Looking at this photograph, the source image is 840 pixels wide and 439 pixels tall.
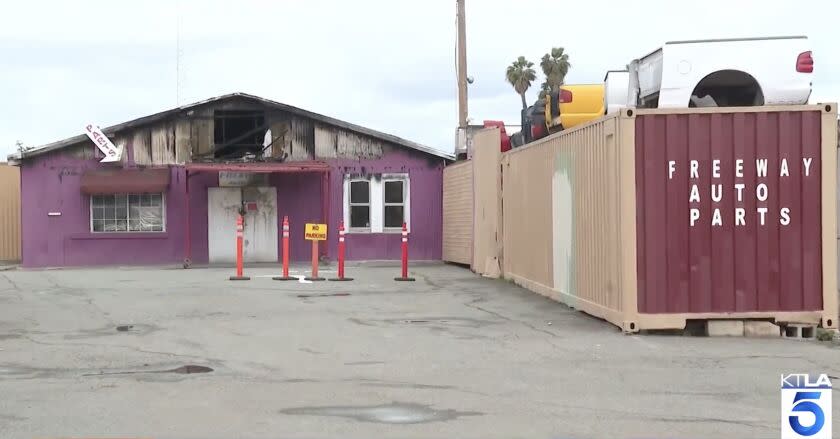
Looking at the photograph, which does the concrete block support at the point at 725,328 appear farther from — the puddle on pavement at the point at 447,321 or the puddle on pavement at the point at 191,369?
the puddle on pavement at the point at 191,369

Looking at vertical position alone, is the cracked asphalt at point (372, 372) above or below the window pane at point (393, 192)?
below

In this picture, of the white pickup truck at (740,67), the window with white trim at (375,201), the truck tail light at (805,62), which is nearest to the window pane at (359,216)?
the window with white trim at (375,201)

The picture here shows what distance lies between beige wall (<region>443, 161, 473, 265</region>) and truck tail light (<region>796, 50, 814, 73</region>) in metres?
10.8

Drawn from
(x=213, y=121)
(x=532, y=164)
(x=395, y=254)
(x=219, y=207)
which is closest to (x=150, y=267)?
(x=219, y=207)

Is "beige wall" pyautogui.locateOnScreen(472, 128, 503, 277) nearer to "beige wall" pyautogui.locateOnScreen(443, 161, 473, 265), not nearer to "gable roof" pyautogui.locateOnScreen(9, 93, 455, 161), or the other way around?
"beige wall" pyautogui.locateOnScreen(443, 161, 473, 265)

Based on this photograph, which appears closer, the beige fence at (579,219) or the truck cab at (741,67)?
the beige fence at (579,219)

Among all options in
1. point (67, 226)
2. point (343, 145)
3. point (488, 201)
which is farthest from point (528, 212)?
point (67, 226)

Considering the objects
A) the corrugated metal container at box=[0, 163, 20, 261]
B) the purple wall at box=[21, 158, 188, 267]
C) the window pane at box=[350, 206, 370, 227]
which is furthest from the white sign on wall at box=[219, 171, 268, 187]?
the corrugated metal container at box=[0, 163, 20, 261]

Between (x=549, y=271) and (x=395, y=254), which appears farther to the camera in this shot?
(x=395, y=254)

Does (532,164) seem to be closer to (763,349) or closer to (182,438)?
(763,349)

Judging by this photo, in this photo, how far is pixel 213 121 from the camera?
25531mm

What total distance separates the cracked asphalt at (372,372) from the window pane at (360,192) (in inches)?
445

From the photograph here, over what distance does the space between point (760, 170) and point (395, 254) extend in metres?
16.1

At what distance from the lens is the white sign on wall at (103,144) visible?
24.4 metres
